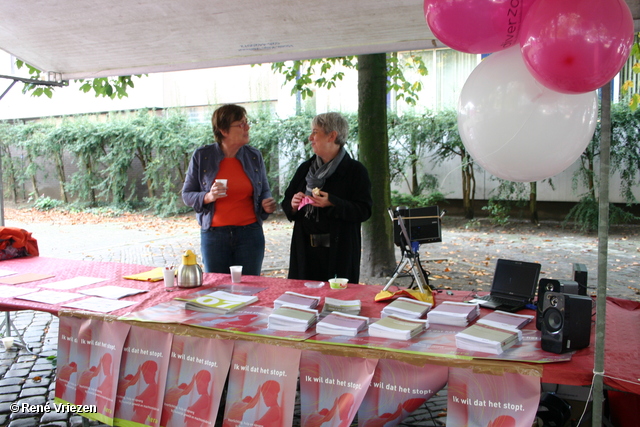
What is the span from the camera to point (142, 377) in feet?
7.72

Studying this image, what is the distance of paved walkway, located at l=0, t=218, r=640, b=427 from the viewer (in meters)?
3.12

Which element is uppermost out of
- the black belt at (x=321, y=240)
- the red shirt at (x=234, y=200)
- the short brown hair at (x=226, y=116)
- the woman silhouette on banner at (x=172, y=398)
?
the short brown hair at (x=226, y=116)

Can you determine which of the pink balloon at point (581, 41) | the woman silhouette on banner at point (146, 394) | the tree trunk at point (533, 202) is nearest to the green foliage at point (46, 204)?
the tree trunk at point (533, 202)

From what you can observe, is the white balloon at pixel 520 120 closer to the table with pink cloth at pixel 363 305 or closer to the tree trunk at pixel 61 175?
the table with pink cloth at pixel 363 305

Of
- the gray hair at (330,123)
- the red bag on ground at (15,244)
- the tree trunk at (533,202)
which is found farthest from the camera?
the tree trunk at (533,202)

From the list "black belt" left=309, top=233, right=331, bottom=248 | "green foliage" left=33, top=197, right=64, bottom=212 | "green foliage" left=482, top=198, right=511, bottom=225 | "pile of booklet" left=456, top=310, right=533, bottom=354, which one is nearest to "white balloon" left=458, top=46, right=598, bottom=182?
"pile of booklet" left=456, top=310, right=533, bottom=354

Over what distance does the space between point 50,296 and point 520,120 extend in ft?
8.17

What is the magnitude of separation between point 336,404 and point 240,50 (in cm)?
272

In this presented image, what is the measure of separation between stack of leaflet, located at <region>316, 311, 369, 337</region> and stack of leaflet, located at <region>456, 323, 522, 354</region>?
42cm

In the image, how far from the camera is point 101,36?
11.8ft

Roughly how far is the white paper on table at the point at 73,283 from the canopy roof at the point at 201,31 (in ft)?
5.60

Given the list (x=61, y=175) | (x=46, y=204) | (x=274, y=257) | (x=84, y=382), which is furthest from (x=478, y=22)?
(x=46, y=204)

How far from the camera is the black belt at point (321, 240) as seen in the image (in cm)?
329

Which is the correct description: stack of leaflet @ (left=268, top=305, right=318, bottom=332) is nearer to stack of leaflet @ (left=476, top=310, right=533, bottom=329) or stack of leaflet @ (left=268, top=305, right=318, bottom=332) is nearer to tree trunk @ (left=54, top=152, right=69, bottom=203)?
stack of leaflet @ (left=476, top=310, right=533, bottom=329)
